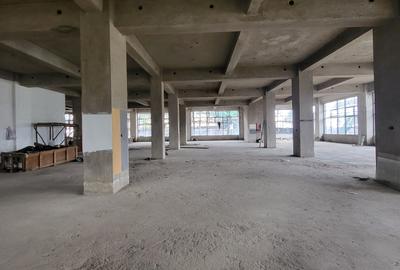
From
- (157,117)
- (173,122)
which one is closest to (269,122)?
(173,122)

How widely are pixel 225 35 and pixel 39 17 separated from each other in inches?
191

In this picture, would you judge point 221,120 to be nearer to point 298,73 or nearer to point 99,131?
point 298,73

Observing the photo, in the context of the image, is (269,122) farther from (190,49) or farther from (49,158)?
(49,158)

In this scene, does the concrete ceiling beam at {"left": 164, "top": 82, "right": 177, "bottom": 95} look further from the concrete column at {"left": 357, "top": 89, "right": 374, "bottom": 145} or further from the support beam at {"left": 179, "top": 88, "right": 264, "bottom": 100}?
the concrete column at {"left": 357, "top": 89, "right": 374, "bottom": 145}

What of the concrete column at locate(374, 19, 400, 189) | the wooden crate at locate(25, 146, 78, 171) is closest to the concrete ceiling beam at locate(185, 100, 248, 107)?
the wooden crate at locate(25, 146, 78, 171)

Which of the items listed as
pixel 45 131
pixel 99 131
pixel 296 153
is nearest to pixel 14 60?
pixel 45 131

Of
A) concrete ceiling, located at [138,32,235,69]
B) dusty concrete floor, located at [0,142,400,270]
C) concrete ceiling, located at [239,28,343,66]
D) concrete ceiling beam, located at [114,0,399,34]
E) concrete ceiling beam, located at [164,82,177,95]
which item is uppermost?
concrete ceiling, located at [239,28,343,66]

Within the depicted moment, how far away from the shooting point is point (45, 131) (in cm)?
1549

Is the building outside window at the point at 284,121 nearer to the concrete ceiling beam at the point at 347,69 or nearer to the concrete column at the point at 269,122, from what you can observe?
the concrete column at the point at 269,122

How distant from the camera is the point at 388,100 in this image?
247 inches

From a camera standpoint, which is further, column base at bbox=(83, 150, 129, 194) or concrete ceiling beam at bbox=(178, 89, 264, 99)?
concrete ceiling beam at bbox=(178, 89, 264, 99)

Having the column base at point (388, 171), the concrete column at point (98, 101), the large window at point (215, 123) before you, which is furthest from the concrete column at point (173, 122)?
the large window at point (215, 123)

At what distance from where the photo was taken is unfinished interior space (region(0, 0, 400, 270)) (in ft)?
10.2

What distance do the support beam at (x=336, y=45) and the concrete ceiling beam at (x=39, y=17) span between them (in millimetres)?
7269
